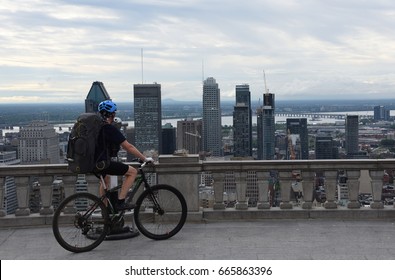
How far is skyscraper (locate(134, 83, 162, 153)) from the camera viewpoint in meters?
33.9

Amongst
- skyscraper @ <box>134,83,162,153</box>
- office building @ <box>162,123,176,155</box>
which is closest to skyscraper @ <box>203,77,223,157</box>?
skyscraper @ <box>134,83,162,153</box>

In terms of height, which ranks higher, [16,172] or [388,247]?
[16,172]

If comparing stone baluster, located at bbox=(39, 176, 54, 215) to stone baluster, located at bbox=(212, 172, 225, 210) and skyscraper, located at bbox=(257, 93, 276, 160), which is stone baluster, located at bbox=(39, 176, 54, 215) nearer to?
stone baluster, located at bbox=(212, 172, 225, 210)

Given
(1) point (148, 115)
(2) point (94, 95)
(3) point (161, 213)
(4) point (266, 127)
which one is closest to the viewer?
(3) point (161, 213)

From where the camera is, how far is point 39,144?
22.2 meters

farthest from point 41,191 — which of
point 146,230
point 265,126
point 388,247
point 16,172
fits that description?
point 265,126

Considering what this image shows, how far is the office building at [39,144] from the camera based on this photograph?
17812 mm

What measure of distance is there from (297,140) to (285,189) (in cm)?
4257

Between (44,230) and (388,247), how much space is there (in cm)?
494

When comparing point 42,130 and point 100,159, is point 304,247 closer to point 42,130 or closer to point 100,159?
point 100,159

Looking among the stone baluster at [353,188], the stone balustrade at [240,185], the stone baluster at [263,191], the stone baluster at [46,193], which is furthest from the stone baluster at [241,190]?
the stone baluster at [46,193]

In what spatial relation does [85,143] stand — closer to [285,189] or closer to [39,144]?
[285,189]

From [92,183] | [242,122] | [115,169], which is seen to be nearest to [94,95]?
[92,183]

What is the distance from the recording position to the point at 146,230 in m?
7.92
